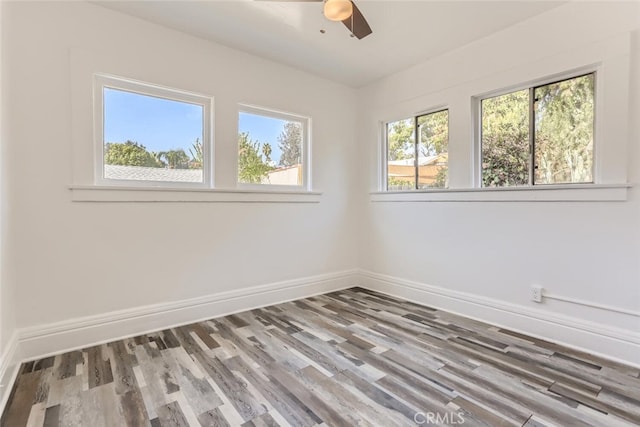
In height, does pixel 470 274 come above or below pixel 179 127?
below

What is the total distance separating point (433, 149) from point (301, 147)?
1447mm

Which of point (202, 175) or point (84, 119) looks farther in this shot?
point (202, 175)

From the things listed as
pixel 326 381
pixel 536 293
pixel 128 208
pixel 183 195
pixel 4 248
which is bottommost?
pixel 326 381

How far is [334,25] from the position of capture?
8.60 ft

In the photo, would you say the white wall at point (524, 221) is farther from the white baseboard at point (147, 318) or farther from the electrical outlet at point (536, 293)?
the white baseboard at point (147, 318)

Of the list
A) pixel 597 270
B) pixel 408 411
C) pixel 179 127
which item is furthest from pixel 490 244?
pixel 179 127

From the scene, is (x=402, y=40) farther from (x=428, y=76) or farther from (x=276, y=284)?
(x=276, y=284)

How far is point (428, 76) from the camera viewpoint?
329 cm

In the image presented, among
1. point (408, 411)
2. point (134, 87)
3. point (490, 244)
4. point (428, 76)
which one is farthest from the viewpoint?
point (428, 76)

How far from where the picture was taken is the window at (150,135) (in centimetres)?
249

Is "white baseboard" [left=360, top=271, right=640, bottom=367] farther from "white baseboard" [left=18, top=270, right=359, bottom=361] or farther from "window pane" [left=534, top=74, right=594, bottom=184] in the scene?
"white baseboard" [left=18, top=270, right=359, bottom=361]

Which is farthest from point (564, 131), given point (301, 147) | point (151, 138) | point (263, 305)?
point (151, 138)

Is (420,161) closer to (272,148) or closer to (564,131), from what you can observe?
(564,131)

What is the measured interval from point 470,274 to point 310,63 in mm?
2650
